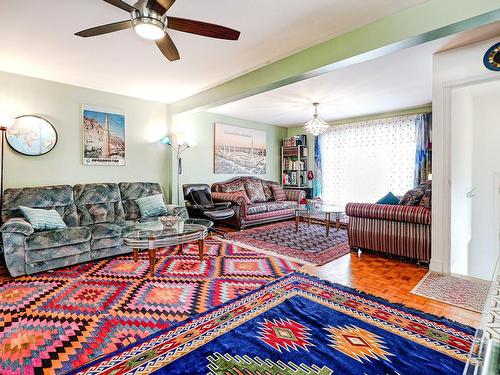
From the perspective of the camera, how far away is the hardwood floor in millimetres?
2191

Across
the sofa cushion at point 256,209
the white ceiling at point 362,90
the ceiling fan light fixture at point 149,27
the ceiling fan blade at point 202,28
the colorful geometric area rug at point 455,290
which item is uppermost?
the white ceiling at point 362,90

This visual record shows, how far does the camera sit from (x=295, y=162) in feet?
23.8

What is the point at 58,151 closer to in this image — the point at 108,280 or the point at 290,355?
the point at 108,280

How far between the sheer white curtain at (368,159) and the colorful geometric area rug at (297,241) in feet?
5.05

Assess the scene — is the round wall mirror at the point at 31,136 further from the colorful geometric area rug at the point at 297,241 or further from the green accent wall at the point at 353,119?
the green accent wall at the point at 353,119

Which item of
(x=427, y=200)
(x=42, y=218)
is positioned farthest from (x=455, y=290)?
(x=42, y=218)

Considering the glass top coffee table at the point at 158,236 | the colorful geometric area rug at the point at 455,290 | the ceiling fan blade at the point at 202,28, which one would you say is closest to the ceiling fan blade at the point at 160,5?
the ceiling fan blade at the point at 202,28

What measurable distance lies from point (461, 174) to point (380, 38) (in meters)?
2.14

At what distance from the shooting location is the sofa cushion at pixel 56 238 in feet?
9.55

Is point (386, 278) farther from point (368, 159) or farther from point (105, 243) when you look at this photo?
point (368, 159)

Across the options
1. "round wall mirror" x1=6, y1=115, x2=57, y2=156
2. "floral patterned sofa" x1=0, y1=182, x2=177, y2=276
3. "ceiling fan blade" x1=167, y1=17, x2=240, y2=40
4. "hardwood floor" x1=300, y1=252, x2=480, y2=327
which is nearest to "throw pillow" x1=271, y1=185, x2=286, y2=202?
"floral patterned sofa" x1=0, y1=182, x2=177, y2=276

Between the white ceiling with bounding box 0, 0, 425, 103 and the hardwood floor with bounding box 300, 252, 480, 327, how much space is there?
241cm

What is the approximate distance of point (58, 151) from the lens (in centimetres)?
401

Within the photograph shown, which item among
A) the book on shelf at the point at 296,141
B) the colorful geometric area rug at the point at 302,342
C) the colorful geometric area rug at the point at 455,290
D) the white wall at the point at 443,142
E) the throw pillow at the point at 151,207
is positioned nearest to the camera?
the colorful geometric area rug at the point at 302,342
